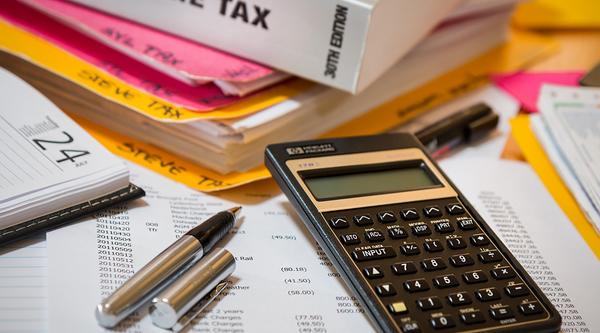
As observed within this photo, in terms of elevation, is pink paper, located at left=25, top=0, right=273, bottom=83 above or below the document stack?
above

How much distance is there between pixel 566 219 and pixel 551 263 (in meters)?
0.06

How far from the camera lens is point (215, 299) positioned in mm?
487

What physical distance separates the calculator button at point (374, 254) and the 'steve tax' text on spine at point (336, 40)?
0.62ft

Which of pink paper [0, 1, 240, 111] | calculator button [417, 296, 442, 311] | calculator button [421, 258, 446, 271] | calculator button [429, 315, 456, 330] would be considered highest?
pink paper [0, 1, 240, 111]

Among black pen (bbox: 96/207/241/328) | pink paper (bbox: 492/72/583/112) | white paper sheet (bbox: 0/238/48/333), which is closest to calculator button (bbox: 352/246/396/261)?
black pen (bbox: 96/207/241/328)

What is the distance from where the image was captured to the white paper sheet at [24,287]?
0.45m

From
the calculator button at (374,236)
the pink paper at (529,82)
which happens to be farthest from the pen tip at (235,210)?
the pink paper at (529,82)

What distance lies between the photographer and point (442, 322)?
45 centimetres

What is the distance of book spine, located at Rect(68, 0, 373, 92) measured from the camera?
1.99ft

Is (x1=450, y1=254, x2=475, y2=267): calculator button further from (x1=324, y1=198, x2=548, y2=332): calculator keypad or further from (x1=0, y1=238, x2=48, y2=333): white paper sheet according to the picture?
(x1=0, y1=238, x2=48, y2=333): white paper sheet

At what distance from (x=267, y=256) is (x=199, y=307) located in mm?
79

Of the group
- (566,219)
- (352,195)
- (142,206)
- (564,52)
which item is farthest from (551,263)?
(564,52)

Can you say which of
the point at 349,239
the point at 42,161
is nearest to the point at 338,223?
the point at 349,239

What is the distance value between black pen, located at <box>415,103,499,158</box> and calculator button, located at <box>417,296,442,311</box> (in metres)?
0.22
